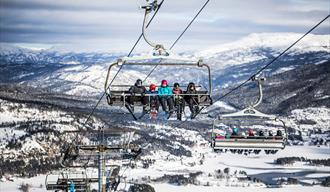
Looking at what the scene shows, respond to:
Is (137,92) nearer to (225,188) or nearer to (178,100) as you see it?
(178,100)

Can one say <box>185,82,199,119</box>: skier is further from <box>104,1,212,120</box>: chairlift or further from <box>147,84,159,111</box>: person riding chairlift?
<box>147,84,159,111</box>: person riding chairlift

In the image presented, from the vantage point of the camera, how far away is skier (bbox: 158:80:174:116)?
75.4ft

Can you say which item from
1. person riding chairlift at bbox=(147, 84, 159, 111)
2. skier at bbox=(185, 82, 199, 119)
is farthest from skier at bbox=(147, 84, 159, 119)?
skier at bbox=(185, 82, 199, 119)

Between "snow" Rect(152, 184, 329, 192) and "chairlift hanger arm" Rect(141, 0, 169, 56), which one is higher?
"chairlift hanger arm" Rect(141, 0, 169, 56)

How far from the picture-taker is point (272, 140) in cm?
2336

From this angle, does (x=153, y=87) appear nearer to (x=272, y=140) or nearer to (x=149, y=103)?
(x=149, y=103)

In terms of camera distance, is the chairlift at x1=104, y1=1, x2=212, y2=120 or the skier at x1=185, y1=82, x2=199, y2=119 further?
the skier at x1=185, y1=82, x2=199, y2=119

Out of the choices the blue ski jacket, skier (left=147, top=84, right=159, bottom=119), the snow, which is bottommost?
the snow

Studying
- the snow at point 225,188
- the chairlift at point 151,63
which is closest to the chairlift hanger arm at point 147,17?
the chairlift at point 151,63

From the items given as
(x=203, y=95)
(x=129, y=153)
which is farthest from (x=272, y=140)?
(x=129, y=153)

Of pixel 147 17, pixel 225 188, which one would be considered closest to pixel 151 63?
pixel 147 17

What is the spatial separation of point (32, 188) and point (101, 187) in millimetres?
157630

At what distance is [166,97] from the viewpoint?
76.4ft

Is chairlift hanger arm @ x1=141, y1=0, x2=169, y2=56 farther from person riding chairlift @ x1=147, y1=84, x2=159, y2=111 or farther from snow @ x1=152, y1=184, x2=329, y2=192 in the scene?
snow @ x1=152, y1=184, x2=329, y2=192
